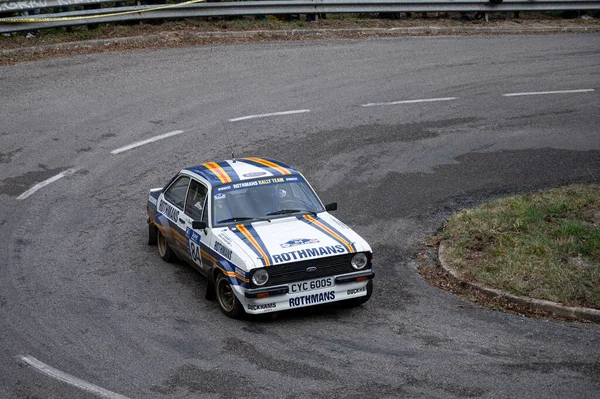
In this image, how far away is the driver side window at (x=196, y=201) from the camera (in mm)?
11258

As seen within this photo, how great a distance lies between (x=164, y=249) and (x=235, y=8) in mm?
13428

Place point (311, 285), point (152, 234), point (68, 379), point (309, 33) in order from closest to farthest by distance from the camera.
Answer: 1. point (68, 379)
2. point (311, 285)
3. point (152, 234)
4. point (309, 33)

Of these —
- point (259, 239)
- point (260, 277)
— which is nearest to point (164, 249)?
point (259, 239)

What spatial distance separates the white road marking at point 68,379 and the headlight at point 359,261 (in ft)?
10.9

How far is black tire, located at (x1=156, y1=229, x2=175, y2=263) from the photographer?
1215 centimetres

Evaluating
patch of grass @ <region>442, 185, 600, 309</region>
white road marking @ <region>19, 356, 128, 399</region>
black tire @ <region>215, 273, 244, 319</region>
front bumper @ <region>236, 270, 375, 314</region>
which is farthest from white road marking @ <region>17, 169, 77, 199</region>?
patch of grass @ <region>442, 185, 600, 309</region>

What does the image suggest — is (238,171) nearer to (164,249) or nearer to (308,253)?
(164,249)

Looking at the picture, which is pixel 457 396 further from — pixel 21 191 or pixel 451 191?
pixel 21 191

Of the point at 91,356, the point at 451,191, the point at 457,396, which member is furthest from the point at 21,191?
the point at 457,396

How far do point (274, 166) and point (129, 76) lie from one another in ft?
30.8

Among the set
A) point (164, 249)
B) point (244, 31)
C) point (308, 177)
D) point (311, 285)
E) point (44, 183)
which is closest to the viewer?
point (311, 285)

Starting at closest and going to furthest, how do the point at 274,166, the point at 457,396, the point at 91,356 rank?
1. the point at 457,396
2. the point at 91,356
3. the point at 274,166

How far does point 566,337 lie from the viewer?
9578 millimetres

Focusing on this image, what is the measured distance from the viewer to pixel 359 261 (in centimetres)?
1038
